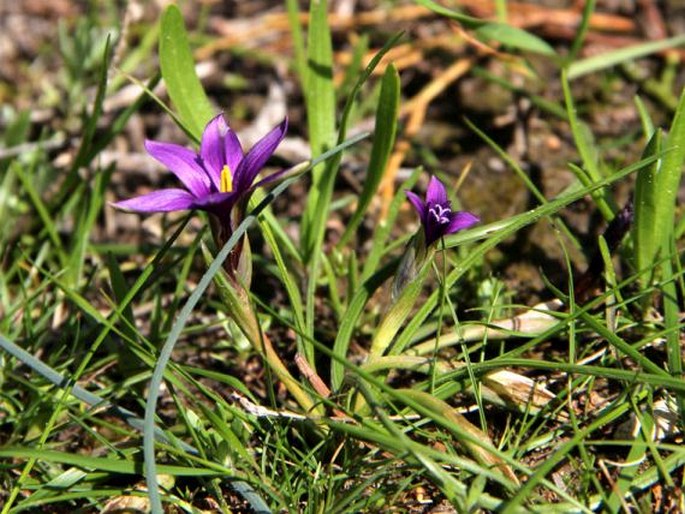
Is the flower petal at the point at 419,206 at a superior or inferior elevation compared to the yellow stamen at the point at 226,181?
inferior

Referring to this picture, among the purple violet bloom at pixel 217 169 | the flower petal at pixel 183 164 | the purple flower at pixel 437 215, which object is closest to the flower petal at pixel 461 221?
the purple flower at pixel 437 215

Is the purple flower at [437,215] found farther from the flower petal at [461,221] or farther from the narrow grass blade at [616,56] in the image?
the narrow grass blade at [616,56]

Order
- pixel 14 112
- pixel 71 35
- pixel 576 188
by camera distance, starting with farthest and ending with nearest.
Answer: pixel 71 35, pixel 14 112, pixel 576 188

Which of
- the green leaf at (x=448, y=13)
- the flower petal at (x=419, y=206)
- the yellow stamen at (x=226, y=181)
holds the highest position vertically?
the green leaf at (x=448, y=13)

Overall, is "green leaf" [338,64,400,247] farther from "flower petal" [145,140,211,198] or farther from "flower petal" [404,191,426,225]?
"flower petal" [145,140,211,198]

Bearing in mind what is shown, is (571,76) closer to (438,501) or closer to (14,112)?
(438,501)

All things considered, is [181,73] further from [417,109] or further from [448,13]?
[417,109]

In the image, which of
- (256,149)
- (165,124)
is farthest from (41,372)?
(165,124)
